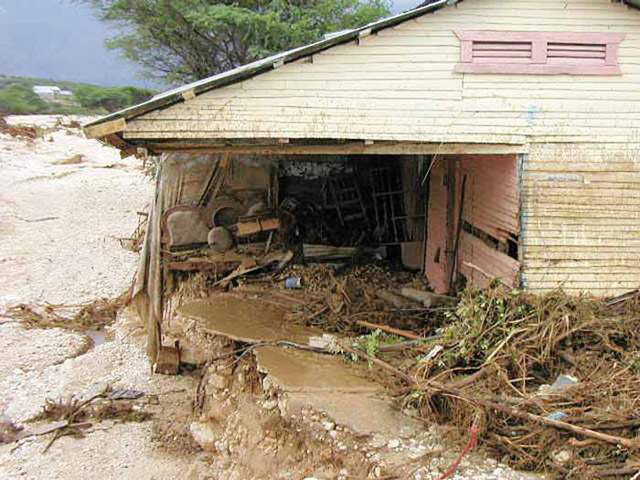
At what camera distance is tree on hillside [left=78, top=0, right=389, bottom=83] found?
54.4 ft

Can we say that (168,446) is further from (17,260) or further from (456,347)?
(17,260)

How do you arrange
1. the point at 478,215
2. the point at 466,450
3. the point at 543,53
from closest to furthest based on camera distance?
the point at 466,450 → the point at 543,53 → the point at 478,215

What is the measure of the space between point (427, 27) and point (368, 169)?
6449 mm

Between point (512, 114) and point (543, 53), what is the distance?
2.73 ft

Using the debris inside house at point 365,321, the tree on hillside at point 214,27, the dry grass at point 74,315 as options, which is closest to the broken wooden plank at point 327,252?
the debris inside house at point 365,321

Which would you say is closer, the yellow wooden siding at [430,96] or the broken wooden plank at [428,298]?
the yellow wooden siding at [430,96]

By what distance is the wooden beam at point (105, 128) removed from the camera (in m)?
5.80

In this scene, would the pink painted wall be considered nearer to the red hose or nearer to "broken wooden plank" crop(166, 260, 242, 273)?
the red hose

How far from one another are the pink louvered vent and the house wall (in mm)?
99

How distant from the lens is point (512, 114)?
22.8 feet

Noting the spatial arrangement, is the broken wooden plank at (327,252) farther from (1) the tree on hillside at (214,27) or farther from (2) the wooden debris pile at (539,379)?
(1) the tree on hillside at (214,27)

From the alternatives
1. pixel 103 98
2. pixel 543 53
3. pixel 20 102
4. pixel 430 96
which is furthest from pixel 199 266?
pixel 20 102

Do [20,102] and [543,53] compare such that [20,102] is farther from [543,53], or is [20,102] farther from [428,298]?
[543,53]

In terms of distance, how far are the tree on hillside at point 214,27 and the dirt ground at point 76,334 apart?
21.2ft
